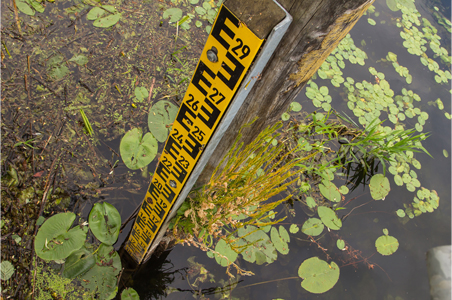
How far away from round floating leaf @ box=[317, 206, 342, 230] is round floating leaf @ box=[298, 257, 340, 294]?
30 cm

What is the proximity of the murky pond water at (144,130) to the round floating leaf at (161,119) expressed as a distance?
0.53ft

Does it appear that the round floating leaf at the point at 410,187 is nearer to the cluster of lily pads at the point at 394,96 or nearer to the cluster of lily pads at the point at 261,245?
the cluster of lily pads at the point at 394,96

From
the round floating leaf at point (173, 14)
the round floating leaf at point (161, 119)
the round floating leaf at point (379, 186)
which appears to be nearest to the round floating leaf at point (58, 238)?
the round floating leaf at point (161, 119)

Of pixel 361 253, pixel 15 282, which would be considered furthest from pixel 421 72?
pixel 15 282

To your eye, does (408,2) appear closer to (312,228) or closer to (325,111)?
(325,111)

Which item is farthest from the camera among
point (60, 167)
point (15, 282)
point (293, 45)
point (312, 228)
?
point (312, 228)

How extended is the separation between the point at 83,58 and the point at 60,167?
94 centimetres

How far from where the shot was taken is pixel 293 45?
0.60m

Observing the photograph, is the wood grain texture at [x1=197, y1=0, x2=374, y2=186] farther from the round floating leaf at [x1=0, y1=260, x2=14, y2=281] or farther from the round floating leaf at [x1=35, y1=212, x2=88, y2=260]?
the round floating leaf at [x1=0, y1=260, x2=14, y2=281]

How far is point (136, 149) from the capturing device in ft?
5.58

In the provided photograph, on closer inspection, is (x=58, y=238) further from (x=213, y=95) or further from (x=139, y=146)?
(x=213, y=95)

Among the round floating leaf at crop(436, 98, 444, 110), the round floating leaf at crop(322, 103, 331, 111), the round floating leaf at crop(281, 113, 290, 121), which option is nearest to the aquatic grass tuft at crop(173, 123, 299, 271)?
the round floating leaf at crop(281, 113, 290, 121)

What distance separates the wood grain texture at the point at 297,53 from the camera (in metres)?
0.54

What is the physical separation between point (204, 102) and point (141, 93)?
5.13ft
